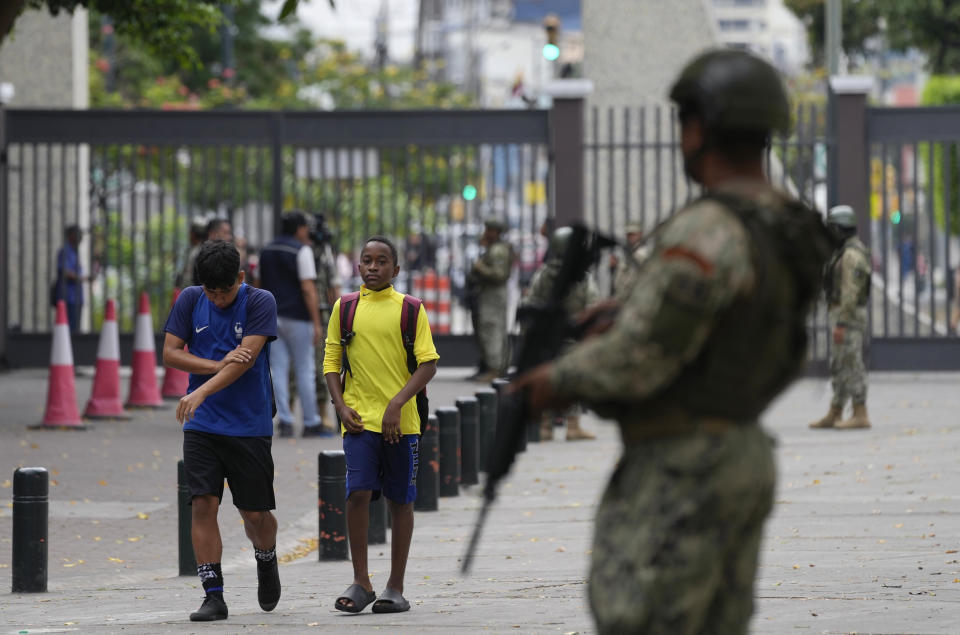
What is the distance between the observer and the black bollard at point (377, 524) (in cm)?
931

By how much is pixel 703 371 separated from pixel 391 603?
3631mm

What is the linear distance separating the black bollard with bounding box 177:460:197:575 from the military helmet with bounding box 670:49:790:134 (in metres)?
4.77

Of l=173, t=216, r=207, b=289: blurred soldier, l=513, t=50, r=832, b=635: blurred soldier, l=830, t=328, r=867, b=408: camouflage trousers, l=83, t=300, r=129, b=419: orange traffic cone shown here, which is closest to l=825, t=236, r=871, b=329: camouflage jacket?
l=830, t=328, r=867, b=408: camouflage trousers

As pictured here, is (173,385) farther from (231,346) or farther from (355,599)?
(355,599)

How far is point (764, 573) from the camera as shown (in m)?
7.76

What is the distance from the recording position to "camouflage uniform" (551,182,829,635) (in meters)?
3.50

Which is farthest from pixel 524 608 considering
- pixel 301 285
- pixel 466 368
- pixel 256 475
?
pixel 466 368

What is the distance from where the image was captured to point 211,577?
22.6 ft

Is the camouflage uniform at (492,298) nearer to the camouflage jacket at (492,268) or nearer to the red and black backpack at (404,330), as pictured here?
the camouflage jacket at (492,268)

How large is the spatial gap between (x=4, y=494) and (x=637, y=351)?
813 centimetres

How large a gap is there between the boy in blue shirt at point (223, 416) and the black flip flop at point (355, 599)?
0.34m

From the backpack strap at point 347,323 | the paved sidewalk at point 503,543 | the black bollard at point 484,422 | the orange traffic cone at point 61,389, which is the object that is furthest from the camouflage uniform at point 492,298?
the backpack strap at point 347,323

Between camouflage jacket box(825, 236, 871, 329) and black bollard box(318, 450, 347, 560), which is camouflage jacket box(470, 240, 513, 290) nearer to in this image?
camouflage jacket box(825, 236, 871, 329)

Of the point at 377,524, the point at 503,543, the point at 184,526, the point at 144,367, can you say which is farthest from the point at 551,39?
the point at 184,526
